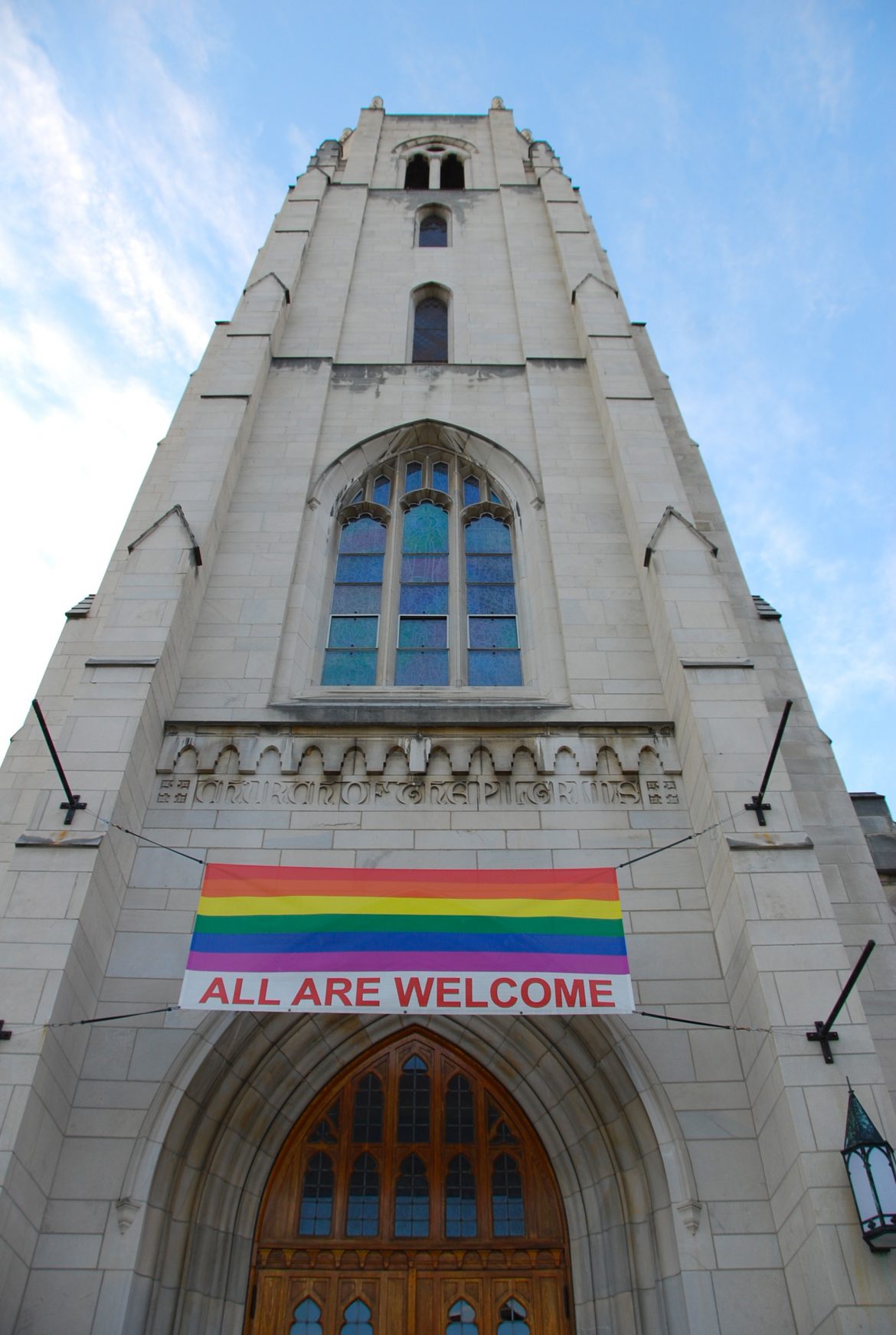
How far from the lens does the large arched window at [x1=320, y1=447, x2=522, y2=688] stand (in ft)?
37.0

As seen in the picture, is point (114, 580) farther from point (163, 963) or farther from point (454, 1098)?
point (454, 1098)

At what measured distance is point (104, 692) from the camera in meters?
8.99

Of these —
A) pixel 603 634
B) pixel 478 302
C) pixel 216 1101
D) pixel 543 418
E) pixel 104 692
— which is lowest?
pixel 216 1101

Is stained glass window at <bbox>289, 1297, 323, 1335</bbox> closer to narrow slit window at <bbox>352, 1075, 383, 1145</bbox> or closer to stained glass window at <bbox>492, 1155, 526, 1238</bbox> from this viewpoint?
narrow slit window at <bbox>352, 1075, 383, 1145</bbox>

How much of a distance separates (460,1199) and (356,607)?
6461 mm

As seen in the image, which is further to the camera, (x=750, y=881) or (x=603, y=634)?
(x=603, y=634)

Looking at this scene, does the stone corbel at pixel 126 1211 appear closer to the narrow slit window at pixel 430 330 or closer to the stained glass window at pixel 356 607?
the stained glass window at pixel 356 607

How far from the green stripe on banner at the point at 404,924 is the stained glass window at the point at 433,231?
15998mm

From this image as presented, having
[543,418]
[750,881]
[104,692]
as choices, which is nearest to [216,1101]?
[104,692]

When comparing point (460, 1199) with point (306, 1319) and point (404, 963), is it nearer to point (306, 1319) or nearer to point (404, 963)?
point (306, 1319)

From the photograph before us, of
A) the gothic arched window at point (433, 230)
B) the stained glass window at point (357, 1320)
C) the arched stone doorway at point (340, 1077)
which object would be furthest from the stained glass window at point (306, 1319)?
the gothic arched window at point (433, 230)

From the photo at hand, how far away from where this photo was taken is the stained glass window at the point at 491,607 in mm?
11250

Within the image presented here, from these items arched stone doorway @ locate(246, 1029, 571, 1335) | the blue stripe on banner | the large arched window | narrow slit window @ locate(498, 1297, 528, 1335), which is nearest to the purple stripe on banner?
the blue stripe on banner

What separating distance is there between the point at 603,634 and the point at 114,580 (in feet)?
18.4
